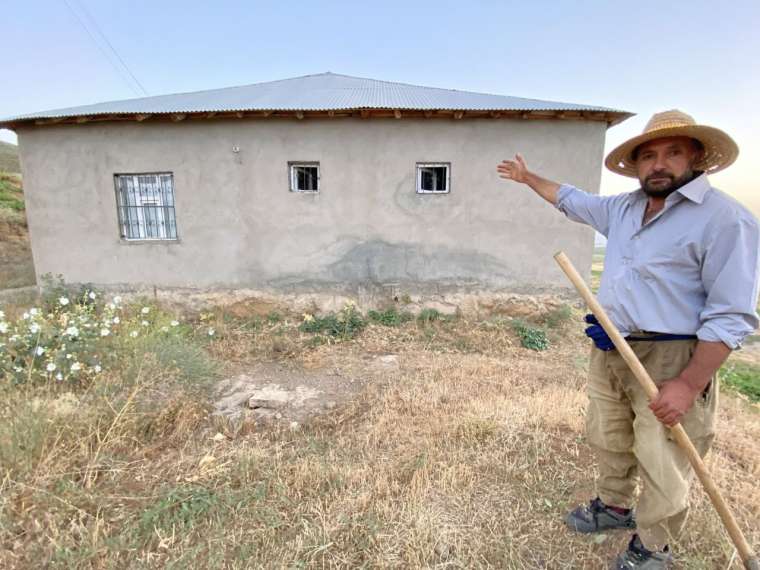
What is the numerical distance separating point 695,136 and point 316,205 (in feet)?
17.4

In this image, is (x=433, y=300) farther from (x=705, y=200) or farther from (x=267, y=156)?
(x=705, y=200)

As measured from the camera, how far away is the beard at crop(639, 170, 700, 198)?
148 cm

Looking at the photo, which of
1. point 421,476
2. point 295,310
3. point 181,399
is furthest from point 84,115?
point 421,476

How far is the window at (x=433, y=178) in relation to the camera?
6027 millimetres

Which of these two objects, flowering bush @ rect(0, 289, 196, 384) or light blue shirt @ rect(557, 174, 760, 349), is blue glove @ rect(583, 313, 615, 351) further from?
flowering bush @ rect(0, 289, 196, 384)

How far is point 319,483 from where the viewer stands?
220cm

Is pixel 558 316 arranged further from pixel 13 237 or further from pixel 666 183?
pixel 13 237

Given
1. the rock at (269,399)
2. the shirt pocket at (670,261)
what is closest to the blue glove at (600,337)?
the shirt pocket at (670,261)

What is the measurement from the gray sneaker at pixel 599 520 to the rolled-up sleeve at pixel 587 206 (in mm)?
1510

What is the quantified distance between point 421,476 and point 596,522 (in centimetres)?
98

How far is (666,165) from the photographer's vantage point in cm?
152

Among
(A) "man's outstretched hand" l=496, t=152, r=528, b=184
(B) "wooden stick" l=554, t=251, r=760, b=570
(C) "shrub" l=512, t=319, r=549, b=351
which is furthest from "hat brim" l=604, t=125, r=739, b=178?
(C) "shrub" l=512, t=319, r=549, b=351

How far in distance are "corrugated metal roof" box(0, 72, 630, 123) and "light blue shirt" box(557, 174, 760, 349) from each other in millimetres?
4603

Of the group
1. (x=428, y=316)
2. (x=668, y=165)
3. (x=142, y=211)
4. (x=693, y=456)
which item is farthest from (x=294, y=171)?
(x=693, y=456)
